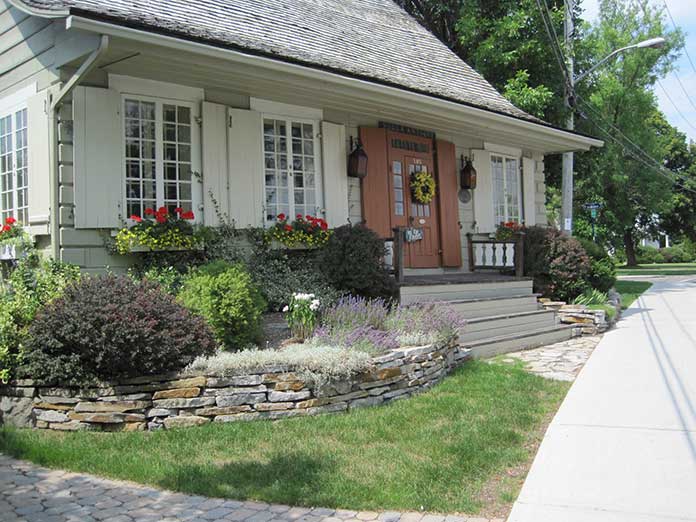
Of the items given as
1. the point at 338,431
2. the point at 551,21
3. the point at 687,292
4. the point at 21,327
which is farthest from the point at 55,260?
the point at 687,292

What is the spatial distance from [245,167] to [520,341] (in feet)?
15.0

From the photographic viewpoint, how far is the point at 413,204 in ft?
33.9

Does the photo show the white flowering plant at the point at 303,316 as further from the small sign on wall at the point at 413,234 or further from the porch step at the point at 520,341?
the small sign on wall at the point at 413,234

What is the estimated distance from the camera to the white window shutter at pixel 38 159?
22.6 feet

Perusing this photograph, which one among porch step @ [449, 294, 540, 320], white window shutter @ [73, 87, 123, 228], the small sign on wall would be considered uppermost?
white window shutter @ [73, 87, 123, 228]

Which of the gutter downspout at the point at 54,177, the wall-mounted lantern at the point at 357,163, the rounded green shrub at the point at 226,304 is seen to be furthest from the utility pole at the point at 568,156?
the gutter downspout at the point at 54,177

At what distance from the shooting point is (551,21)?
14.8 metres

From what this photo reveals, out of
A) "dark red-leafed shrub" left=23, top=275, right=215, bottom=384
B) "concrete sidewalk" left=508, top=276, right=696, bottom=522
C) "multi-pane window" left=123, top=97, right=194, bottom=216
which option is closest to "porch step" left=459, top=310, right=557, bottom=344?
"concrete sidewalk" left=508, top=276, right=696, bottom=522

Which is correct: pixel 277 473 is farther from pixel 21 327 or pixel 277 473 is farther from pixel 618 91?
pixel 618 91

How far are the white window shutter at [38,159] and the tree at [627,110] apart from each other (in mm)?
22127

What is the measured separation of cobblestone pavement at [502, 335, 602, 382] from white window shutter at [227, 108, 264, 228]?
382 cm

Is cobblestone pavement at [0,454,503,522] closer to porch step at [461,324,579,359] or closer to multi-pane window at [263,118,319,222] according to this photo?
porch step at [461,324,579,359]

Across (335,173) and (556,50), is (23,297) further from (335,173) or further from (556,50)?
(556,50)

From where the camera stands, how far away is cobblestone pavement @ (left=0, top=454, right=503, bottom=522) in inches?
134
